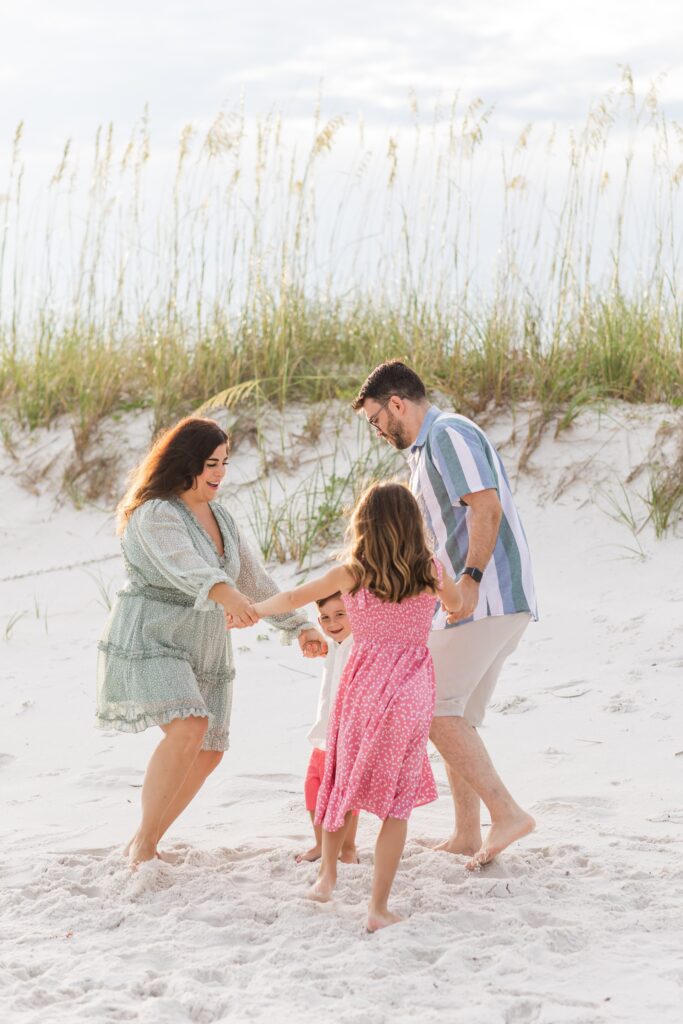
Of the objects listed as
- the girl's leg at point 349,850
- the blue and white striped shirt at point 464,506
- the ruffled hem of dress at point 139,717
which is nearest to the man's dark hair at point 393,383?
the blue and white striped shirt at point 464,506

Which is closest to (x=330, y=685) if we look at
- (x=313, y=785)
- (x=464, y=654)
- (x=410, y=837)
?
(x=313, y=785)

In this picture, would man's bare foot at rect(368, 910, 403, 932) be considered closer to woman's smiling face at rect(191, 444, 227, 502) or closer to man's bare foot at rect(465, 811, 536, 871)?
man's bare foot at rect(465, 811, 536, 871)

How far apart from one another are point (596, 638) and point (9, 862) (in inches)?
136

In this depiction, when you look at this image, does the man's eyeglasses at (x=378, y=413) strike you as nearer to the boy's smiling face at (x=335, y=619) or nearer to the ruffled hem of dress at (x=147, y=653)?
the boy's smiling face at (x=335, y=619)

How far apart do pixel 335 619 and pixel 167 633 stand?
1.85 feet

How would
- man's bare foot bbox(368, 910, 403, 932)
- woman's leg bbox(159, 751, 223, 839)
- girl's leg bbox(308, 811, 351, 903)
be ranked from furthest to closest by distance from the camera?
woman's leg bbox(159, 751, 223, 839), girl's leg bbox(308, 811, 351, 903), man's bare foot bbox(368, 910, 403, 932)

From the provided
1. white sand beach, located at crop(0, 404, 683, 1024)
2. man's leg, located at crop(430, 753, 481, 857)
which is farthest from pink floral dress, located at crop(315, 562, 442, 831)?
man's leg, located at crop(430, 753, 481, 857)

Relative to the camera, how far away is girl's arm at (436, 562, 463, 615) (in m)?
3.91

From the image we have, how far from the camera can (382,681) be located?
3807 millimetres

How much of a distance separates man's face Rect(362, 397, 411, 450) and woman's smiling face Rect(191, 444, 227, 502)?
0.53 meters

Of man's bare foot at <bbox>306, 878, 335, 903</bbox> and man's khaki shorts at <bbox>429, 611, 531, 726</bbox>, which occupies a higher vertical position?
man's khaki shorts at <bbox>429, 611, 531, 726</bbox>

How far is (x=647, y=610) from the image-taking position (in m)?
6.93

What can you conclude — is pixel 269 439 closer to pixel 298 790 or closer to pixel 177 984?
pixel 298 790

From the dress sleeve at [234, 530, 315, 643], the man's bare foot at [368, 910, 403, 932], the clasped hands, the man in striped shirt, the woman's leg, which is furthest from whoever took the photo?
the dress sleeve at [234, 530, 315, 643]
